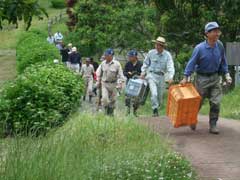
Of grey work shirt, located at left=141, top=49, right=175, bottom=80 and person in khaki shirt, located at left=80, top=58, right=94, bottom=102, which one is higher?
grey work shirt, located at left=141, top=49, right=175, bottom=80

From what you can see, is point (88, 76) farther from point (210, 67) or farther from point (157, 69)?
point (210, 67)

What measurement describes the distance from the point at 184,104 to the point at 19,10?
22.8 ft

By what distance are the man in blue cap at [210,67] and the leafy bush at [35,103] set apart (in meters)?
2.34

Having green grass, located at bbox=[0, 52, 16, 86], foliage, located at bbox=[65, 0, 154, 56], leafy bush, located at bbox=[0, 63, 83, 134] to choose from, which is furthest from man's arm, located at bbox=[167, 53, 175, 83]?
A: green grass, located at bbox=[0, 52, 16, 86]

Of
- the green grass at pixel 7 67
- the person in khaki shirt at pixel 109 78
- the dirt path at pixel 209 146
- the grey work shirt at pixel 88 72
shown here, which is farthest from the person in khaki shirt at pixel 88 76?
the dirt path at pixel 209 146

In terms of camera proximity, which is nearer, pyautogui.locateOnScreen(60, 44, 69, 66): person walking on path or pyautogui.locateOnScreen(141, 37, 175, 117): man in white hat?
pyautogui.locateOnScreen(141, 37, 175, 117): man in white hat

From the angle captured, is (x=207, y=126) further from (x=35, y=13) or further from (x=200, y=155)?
(x=35, y=13)

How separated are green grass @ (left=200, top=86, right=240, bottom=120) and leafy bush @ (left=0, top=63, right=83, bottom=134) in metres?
3.13

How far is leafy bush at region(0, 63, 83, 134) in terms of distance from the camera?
476 inches

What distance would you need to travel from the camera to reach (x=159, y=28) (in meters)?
24.8

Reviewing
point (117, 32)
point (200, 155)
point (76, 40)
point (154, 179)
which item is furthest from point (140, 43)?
point (154, 179)

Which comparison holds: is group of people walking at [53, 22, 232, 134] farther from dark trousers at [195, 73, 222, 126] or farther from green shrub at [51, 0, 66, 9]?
green shrub at [51, 0, 66, 9]

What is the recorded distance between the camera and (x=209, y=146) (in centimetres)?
1059

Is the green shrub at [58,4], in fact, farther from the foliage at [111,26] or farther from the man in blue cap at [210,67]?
the man in blue cap at [210,67]
